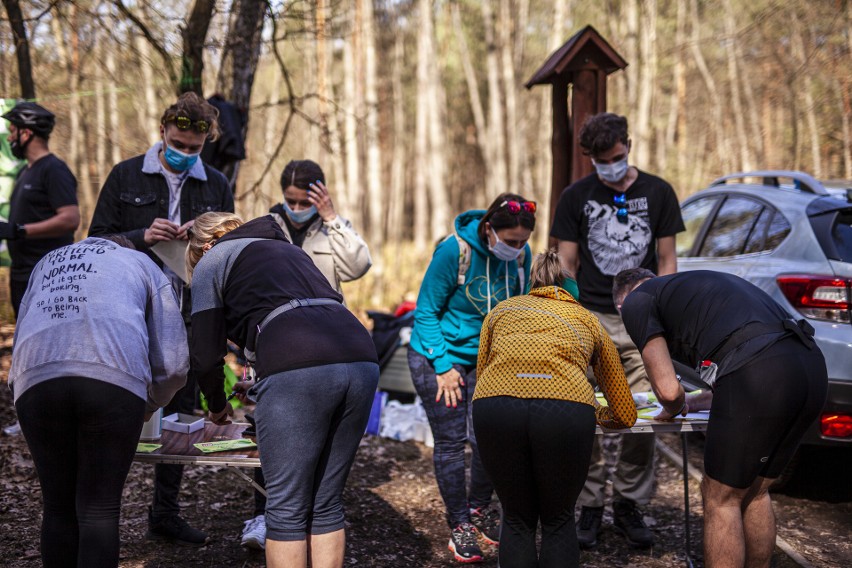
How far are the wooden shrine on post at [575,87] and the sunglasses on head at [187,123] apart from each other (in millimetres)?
2953

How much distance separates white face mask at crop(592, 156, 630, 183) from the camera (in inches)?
185

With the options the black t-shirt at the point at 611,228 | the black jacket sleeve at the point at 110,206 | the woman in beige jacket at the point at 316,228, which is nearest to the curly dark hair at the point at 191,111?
the black jacket sleeve at the point at 110,206

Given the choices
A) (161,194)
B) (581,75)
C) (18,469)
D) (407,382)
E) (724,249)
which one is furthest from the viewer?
(407,382)

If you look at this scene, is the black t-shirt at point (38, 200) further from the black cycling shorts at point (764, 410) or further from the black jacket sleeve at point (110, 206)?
the black cycling shorts at point (764, 410)

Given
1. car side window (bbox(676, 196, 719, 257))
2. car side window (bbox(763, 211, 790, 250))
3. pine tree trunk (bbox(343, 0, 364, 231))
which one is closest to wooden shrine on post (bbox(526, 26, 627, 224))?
car side window (bbox(676, 196, 719, 257))

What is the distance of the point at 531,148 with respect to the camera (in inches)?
1438

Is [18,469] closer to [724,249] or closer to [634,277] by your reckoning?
[634,277]

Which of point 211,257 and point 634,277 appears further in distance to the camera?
point 634,277

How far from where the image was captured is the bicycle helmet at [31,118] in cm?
536

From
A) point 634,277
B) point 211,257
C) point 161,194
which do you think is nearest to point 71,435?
point 211,257

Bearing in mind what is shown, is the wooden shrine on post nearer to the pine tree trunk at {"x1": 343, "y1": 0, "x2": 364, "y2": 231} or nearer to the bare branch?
the bare branch

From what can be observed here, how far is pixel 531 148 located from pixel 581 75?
1200 inches

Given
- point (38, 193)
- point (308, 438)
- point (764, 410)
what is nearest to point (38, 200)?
point (38, 193)

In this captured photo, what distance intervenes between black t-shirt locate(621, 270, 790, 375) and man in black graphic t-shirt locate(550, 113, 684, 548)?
1161 millimetres
